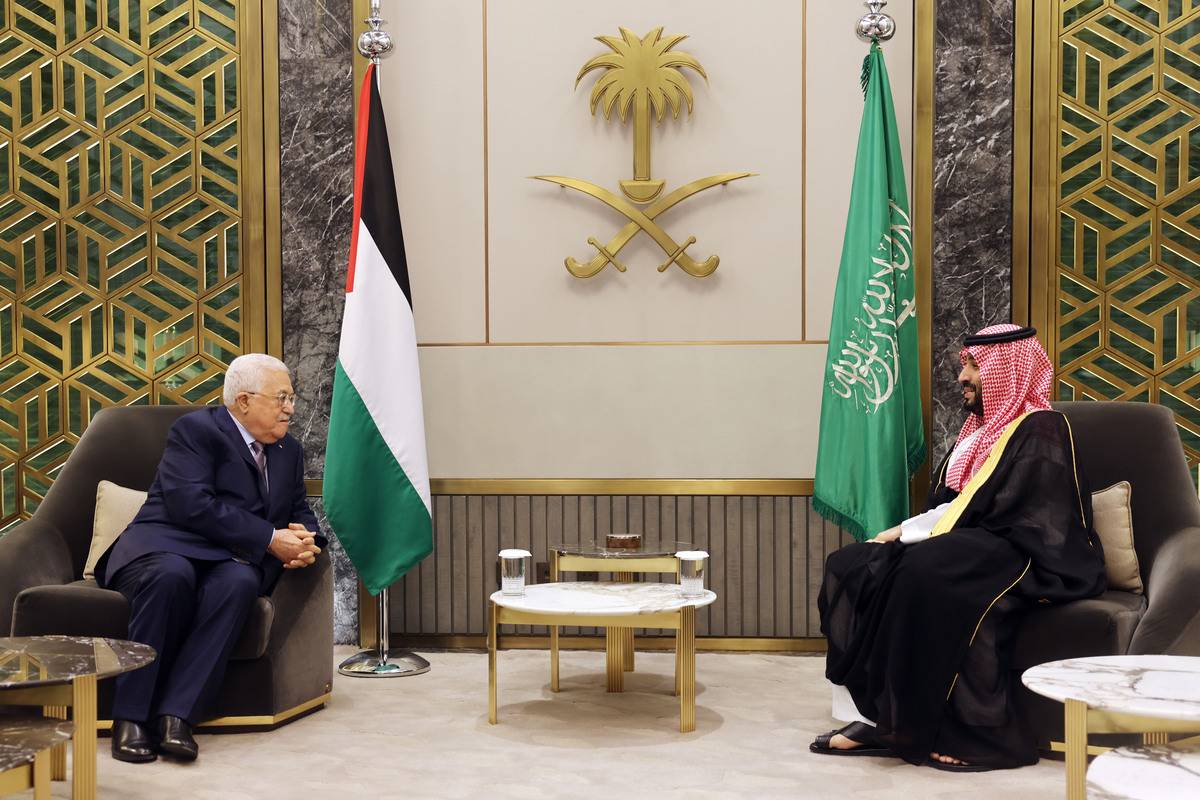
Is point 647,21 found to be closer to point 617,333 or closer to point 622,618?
point 617,333

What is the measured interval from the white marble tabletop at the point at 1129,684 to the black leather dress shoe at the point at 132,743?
7.96 ft

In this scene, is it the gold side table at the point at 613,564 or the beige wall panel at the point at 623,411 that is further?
the beige wall panel at the point at 623,411

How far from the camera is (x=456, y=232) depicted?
4762mm

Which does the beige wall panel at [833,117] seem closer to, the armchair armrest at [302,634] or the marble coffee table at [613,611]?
the marble coffee table at [613,611]

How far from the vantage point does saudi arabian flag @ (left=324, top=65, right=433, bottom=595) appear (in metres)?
4.28

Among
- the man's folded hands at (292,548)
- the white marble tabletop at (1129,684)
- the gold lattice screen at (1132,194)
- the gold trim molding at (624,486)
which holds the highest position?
the gold lattice screen at (1132,194)

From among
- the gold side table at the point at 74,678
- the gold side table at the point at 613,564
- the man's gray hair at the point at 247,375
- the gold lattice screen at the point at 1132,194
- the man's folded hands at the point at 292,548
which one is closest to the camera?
the gold side table at the point at 74,678

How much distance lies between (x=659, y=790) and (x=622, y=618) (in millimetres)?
569

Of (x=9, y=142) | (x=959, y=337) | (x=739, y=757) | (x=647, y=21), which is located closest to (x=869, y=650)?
(x=739, y=757)

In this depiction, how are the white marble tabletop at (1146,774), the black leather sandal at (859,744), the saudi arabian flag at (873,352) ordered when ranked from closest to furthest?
the white marble tabletop at (1146,774) < the black leather sandal at (859,744) < the saudi arabian flag at (873,352)

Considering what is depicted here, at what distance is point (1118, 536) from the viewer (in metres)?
3.50

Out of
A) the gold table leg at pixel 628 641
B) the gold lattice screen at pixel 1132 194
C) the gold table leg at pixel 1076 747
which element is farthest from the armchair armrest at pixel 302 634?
the gold lattice screen at pixel 1132 194

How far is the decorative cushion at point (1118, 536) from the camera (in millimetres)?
3463

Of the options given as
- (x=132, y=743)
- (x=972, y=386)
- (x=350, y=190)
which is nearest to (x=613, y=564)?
(x=972, y=386)
